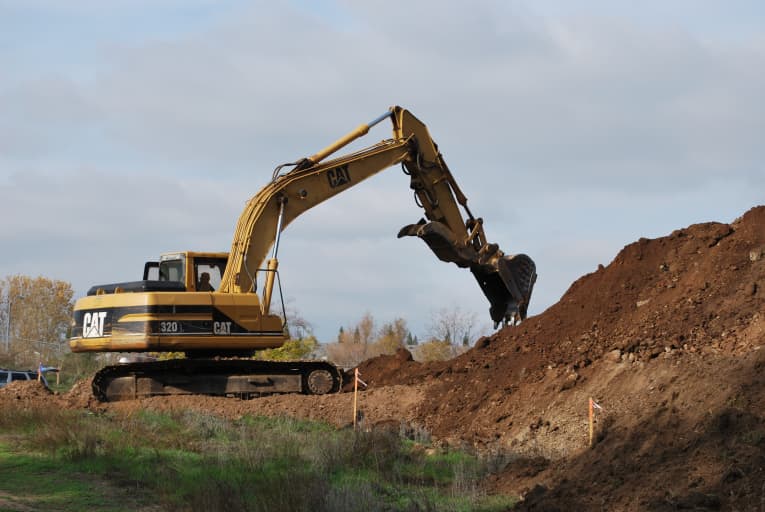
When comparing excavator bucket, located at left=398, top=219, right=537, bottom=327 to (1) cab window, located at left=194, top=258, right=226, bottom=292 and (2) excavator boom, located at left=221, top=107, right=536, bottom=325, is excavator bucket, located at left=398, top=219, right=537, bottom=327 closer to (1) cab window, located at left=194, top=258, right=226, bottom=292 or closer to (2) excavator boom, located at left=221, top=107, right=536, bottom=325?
(2) excavator boom, located at left=221, top=107, right=536, bottom=325

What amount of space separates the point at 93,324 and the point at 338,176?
5.56 m

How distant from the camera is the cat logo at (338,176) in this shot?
19047 millimetres

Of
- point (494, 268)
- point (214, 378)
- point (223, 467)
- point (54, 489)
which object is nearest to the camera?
point (54, 489)

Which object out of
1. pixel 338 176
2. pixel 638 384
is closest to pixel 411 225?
pixel 338 176

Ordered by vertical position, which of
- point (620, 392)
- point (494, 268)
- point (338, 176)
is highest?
point (338, 176)

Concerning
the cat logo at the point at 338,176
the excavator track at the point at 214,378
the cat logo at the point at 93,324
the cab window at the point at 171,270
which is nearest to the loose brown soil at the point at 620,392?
the excavator track at the point at 214,378

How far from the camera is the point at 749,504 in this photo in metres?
7.28

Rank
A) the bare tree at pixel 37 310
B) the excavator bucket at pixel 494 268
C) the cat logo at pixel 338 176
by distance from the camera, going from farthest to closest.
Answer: the bare tree at pixel 37 310 < the excavator bucket at pixel 494 268 < the cat logo at pixel 338 176

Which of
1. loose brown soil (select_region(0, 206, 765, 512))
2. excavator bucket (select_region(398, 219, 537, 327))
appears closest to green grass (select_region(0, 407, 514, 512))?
loose brown soil (select_region(0, 206, 765, 512))

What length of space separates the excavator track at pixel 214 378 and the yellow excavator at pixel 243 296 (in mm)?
20

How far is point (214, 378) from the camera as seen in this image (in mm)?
18688

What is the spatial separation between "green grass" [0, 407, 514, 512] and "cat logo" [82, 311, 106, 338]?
257cm

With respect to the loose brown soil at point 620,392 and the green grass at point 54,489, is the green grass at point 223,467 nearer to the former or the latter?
the green grass at point 54,489

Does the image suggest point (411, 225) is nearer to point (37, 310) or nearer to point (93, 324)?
point (93, 324)
